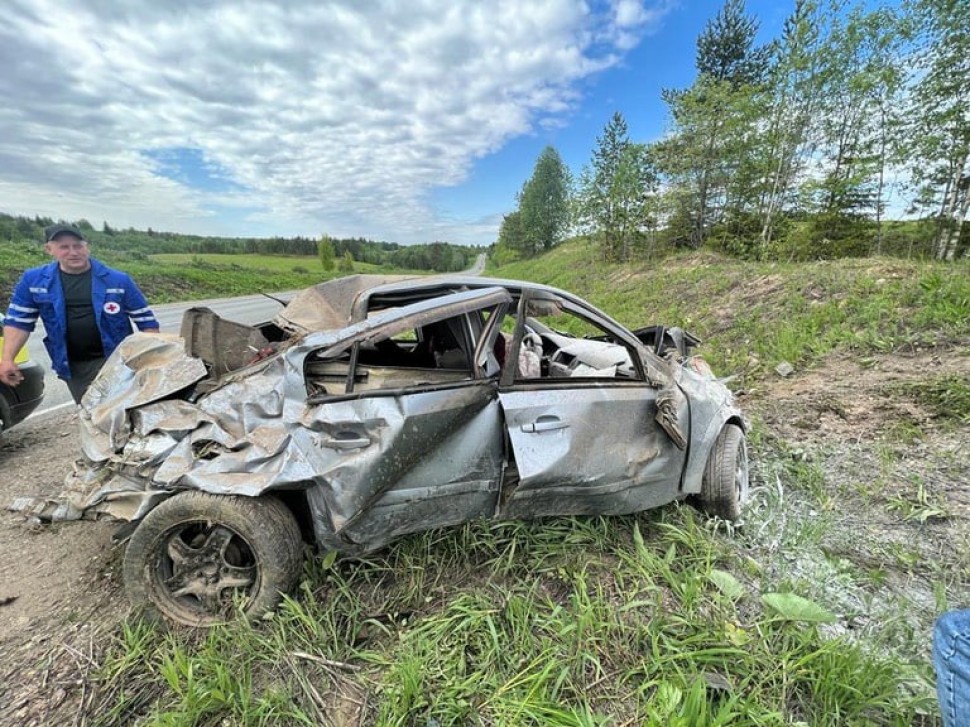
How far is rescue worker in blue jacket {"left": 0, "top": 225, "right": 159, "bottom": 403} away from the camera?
3.05 metres

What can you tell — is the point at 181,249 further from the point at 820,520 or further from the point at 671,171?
the point at 820,520

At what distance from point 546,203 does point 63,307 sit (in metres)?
40.5

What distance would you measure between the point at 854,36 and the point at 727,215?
5.73 metres

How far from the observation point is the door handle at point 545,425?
2.15 meters

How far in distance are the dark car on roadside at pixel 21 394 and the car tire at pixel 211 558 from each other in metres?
2.71

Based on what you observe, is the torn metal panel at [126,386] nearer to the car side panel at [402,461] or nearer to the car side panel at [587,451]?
the car side panel at [402,461]

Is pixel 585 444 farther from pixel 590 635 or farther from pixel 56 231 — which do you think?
pixel 56 231

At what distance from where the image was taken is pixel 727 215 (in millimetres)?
15773

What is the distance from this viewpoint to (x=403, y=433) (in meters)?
1.95

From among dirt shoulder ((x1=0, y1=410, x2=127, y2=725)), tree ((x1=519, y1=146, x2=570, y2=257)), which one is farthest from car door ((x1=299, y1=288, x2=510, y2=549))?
tree ((x1=519, y1=146, x2=570, y2=257))

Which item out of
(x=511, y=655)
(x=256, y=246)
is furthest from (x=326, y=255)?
(x=511, y=655)

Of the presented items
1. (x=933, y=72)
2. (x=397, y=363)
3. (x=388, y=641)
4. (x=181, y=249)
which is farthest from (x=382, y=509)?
(x=181, y=249)

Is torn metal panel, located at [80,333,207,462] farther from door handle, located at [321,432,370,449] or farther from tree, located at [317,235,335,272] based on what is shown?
tree, located at [317,235,335,272]

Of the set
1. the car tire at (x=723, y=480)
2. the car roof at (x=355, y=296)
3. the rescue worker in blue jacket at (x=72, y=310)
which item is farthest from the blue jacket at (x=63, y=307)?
the car tire at (x=723, y=480)
